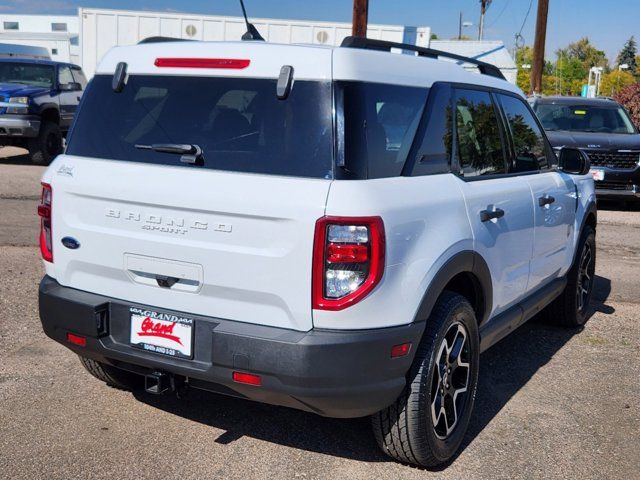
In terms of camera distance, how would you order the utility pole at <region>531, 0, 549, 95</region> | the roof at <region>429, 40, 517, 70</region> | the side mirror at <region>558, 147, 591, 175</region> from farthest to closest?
the roof at <region>429, 40, 517, 70</region> → the utility pole at <region>531, 0, 549, 95</region> → the side mirror at <region>558, 147, 591, 175</region>

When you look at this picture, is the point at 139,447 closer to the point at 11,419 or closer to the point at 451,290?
the point at 11,419

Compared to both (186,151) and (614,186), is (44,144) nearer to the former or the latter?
(614,186)

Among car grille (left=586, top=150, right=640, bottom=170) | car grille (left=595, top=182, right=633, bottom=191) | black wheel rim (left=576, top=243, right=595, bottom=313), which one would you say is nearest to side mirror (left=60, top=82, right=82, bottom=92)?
car grille (left=586, top=150, right=640, bottom=170)

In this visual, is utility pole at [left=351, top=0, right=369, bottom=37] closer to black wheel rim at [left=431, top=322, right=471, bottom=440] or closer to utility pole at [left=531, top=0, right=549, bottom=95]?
utility pole at [left=531, top=0, right=549, bottom=95]

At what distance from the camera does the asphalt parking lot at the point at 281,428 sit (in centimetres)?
358

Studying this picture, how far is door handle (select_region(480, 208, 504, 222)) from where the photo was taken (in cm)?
385

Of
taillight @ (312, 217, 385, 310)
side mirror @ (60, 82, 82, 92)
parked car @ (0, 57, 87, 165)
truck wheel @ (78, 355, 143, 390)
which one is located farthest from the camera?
side mirror @ (60, 82, 82, 92)

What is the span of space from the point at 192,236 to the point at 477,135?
5.88 feet

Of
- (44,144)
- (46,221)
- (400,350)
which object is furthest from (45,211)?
(44,144)

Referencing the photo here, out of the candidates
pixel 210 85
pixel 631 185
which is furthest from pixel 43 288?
pixel 631 185

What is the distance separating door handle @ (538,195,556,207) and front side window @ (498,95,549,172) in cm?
20

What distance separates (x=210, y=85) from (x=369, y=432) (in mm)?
1933

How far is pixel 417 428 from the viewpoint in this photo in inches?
134

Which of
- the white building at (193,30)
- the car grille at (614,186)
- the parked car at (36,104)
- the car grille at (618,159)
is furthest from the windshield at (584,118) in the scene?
the parked car at (36,104)
